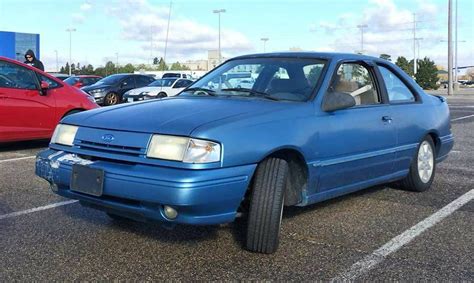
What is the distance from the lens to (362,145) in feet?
15.0

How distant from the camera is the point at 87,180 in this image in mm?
3613

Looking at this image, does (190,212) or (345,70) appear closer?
(190,212)

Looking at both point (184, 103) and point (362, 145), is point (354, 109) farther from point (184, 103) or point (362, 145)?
point (184, 103)

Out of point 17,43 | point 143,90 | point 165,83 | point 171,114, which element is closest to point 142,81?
point 165,83

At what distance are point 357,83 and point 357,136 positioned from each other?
0.69m

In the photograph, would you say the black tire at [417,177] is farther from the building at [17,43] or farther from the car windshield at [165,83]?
the building at [17,43]

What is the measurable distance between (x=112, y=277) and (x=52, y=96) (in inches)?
236

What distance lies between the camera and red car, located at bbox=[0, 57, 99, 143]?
8.09 m

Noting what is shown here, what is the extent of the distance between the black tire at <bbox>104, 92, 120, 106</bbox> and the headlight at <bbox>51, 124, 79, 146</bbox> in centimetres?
1547

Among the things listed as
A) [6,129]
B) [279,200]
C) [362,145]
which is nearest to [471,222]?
[362,145]

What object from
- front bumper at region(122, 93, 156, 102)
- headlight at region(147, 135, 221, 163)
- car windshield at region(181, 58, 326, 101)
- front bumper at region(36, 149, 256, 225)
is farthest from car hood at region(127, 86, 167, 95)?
headlight at region(147, 135, 221, 163)

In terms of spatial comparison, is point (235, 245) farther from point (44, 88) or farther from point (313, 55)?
point (44, 88)

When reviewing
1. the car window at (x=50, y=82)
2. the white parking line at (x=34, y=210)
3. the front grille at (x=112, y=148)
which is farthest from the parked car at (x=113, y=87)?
the front grille at (x=112, y=148)

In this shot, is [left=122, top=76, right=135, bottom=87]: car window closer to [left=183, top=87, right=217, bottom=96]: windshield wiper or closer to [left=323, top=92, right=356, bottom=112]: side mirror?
[left=183, top=87, right=217, bottom=96]: windshield wiper
